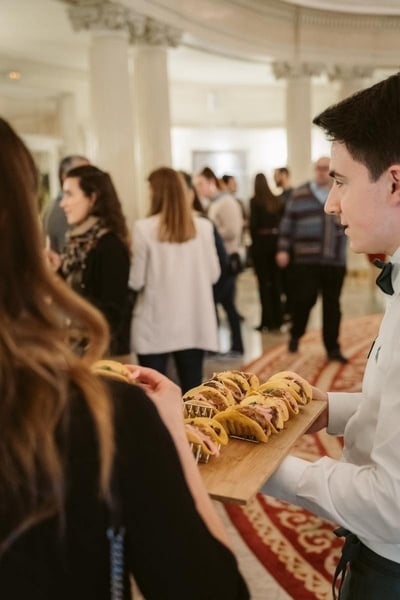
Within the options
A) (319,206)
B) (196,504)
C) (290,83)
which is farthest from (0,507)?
(290,83)

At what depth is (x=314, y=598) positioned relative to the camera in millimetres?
2605

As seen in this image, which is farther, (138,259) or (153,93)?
(153,93)

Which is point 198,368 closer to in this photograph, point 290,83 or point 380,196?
point 380,196

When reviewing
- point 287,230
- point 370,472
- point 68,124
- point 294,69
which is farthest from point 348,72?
point 370,472

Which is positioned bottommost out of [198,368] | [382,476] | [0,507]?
[198,368]

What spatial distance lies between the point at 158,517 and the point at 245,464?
0.49 m

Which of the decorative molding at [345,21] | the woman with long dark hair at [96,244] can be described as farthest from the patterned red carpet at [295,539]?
the decorative molding at [345,21]

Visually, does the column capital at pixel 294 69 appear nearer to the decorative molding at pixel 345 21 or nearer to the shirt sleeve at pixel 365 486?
the decorative molding at pixel 345 21

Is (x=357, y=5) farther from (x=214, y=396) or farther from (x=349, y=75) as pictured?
(x=214, y=396)

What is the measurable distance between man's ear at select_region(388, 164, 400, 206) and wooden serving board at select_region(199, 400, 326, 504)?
0.54m

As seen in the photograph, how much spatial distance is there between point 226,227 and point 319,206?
1.44m

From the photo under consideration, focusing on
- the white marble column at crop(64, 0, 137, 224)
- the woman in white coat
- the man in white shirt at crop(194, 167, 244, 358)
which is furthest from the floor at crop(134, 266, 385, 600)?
the white marble column at crop(64, 0, 137, 224)

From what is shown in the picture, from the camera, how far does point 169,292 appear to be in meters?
4.02

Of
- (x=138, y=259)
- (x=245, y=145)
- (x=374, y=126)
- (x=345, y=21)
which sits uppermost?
(x=345, y=21)
